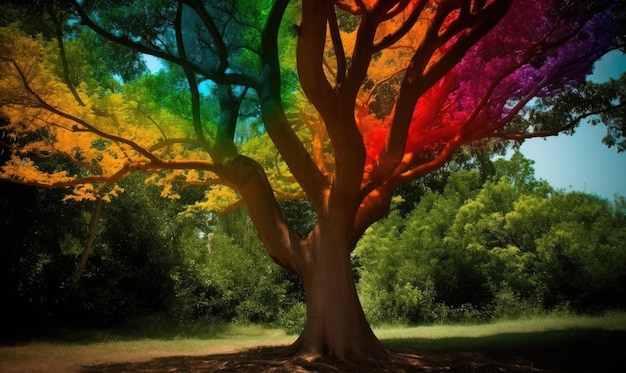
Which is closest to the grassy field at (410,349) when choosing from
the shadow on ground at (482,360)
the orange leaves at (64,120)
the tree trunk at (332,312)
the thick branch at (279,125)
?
the shadow on ground at (482,360)

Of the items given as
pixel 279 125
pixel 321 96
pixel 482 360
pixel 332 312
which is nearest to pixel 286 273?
pixel 332 312

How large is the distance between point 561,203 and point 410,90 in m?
8.87

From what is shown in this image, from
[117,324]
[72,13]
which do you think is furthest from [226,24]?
[117,324]

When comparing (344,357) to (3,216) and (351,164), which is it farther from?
(3,216)

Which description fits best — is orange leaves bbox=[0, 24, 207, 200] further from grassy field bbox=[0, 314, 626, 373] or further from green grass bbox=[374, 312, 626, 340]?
green grass bbox=[374, 312, 626, 340]

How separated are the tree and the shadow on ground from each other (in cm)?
60

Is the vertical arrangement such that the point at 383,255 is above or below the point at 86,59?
below

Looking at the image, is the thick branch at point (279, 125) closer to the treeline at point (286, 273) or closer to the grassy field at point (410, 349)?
the grassy field at point (410, 349)

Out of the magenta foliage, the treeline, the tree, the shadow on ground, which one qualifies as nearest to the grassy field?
the shadow on ground

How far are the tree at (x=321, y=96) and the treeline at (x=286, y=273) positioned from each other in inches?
113

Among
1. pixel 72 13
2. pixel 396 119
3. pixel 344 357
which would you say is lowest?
pixel 344 357

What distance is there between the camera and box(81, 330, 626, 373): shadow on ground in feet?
17.2

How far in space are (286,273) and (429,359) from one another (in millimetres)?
8900

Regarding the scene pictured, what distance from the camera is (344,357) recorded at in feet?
18.8
